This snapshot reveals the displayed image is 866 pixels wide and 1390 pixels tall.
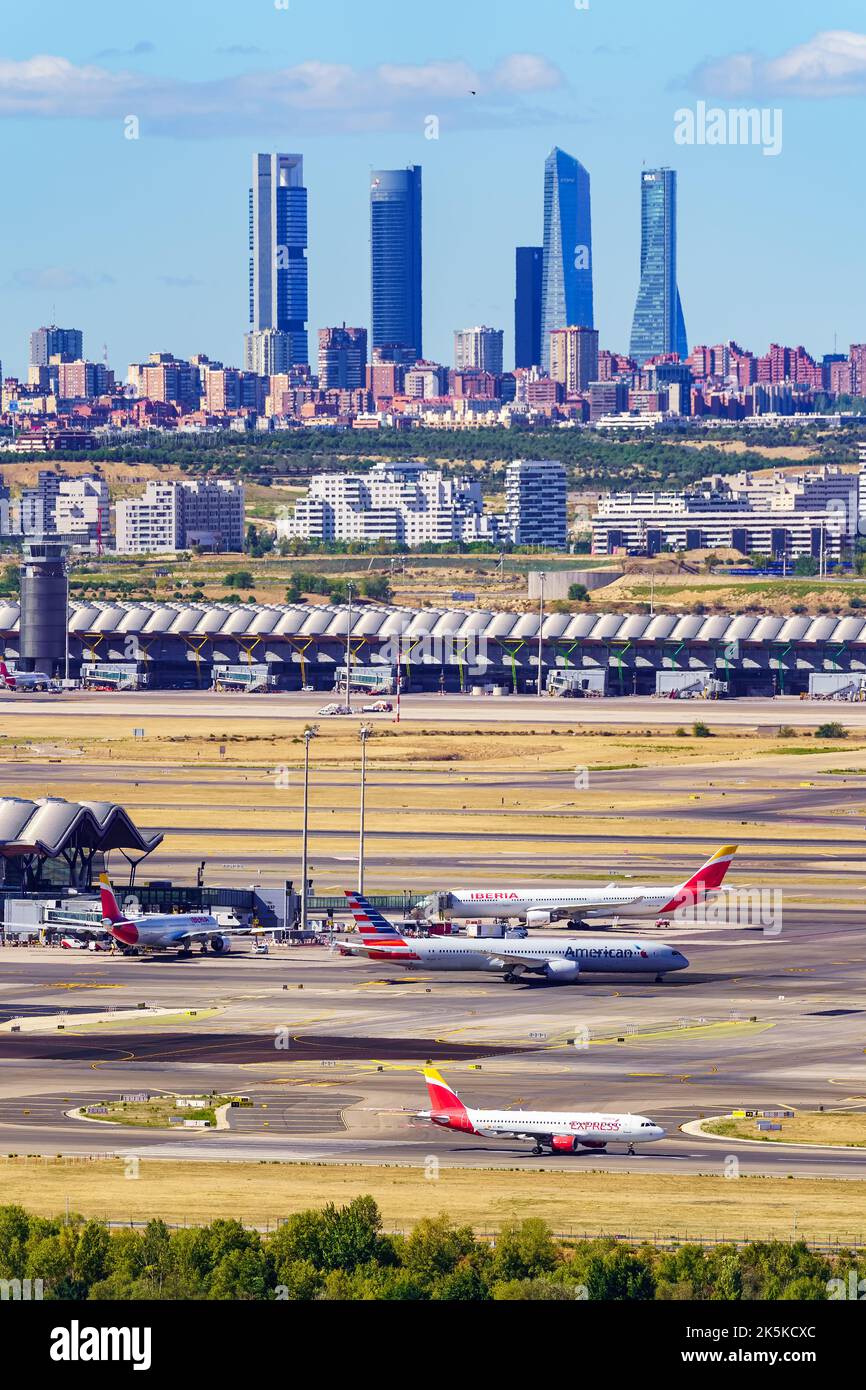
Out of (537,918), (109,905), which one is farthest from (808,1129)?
(109,905)

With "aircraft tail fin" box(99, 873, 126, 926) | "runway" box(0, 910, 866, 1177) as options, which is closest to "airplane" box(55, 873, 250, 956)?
Answer: "aircraft tail fin" box(99, 873, 126, 926)

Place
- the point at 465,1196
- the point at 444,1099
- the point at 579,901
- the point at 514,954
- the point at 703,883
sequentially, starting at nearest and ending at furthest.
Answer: the point at 465,1196 → the point at 444,1099 → the point at 514,954 → the point at 703,883 → the point at 579,901

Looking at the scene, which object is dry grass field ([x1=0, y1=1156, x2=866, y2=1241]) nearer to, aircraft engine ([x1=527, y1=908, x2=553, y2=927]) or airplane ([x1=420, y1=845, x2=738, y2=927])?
airplane ([x1=420, y1=845, x2=738, y2=927])

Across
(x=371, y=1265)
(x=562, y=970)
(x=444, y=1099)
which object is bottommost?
(x=371, y=1265)

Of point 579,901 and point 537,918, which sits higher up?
point 579,901

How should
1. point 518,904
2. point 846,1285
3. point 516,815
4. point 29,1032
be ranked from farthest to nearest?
point 516,815, point 518,904, point 29,1032, point 846,1285

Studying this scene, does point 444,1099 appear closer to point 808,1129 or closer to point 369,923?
point 808,1129
